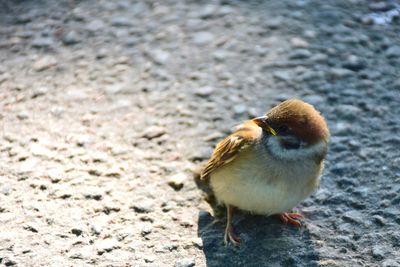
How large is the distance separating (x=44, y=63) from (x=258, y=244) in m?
2.69

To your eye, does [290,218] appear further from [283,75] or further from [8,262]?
[8,262]

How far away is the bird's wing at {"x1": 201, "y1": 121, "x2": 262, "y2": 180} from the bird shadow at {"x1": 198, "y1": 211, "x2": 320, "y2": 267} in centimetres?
37

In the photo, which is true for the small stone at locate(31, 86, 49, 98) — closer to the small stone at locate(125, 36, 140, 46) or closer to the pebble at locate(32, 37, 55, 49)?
the pebble at locate(32, 37, 55, 49)

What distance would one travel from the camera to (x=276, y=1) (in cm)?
641

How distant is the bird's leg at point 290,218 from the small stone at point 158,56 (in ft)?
6.67

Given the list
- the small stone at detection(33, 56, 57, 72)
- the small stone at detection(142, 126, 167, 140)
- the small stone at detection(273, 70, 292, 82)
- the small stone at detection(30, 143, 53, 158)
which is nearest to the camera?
the small stone at detection(30, 143, 53, 158)

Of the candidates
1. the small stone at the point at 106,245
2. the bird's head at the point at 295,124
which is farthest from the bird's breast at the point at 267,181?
the small stone at the point at 106,245

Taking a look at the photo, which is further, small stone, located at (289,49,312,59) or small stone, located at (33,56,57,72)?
small stone, located at (289,49,312,59)

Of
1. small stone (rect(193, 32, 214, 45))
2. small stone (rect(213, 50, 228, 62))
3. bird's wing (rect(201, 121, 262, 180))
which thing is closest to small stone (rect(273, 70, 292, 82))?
small stone (rect(213, 50, 228, 62))

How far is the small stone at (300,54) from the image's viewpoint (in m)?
5.72

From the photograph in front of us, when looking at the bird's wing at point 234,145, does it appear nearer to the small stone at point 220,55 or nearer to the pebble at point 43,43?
the small stone at point 220,55

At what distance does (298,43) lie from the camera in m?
5.89

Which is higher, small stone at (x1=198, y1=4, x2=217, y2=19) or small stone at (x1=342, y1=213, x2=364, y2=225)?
small stone at (x1=198, y1=4, x2=217, y2=19)

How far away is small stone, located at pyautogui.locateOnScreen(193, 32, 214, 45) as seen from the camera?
5984 millimetres
